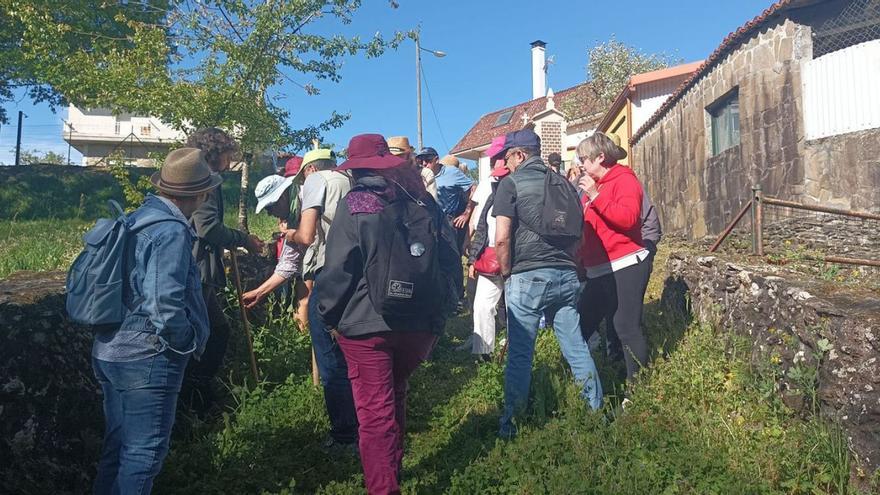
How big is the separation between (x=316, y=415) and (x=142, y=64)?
478cm

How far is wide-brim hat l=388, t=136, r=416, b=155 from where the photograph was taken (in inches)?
230

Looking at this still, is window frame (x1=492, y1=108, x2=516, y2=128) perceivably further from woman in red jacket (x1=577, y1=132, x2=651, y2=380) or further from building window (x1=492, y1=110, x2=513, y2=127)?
woman in red jacket (x1=577, y1=132, x2=651, y2=380)

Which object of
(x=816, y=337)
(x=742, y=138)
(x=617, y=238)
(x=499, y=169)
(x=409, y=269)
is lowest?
(x=816, y=337)

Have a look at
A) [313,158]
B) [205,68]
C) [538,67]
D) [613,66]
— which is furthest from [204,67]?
[538,67]

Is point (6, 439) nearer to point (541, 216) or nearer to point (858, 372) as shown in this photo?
point (541, 216)

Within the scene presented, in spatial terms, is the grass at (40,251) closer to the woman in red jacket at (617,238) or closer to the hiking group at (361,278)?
the hiking group at (361,278)

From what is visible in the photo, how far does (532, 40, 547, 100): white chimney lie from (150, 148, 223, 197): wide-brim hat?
3942 centimetres

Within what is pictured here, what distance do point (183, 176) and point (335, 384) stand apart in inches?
65.9

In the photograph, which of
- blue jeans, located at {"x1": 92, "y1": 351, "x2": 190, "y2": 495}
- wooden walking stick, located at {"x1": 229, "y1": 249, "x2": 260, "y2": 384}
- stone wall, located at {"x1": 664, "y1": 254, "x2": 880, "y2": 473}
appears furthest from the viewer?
wooden walking stick, located at {"x1": 229, "y1": 249, "x2": 260, "y2": 384}

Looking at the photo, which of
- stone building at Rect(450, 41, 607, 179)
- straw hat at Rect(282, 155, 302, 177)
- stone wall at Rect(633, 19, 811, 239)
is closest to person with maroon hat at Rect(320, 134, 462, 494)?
straw hat at Rect(282, 155, 302, 177)

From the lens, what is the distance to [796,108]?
30.7 ft

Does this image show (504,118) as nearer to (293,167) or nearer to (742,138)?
(742,138)

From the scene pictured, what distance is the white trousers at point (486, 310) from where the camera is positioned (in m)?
5.40

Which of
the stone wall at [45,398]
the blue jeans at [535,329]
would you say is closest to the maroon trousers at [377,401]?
the blue jeans at [535,329]
